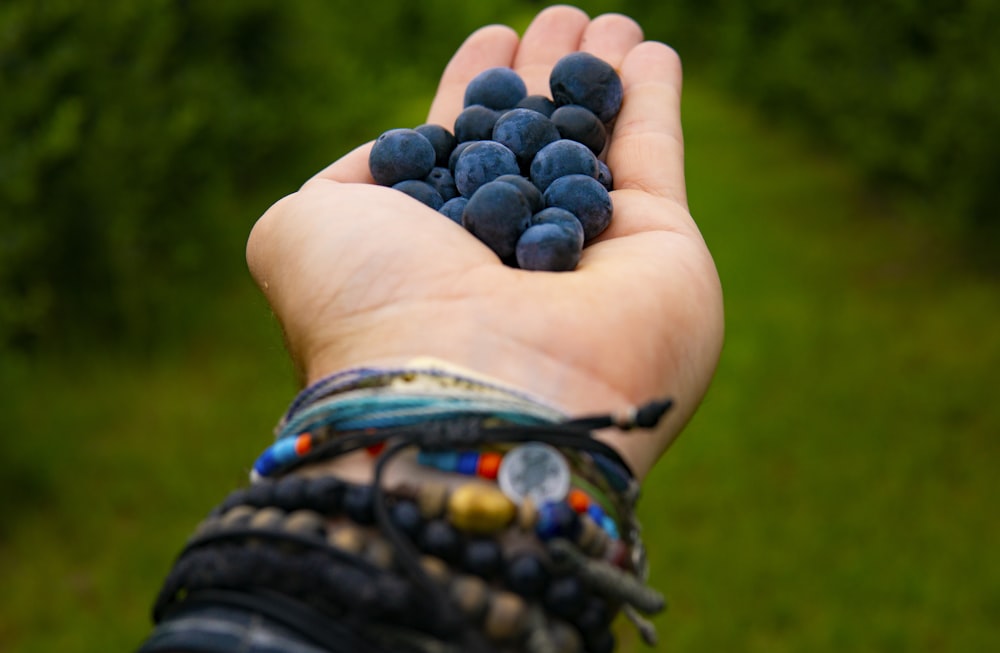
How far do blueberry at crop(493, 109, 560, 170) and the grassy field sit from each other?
4.83 ft

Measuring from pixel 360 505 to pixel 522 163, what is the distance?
0.81 metres

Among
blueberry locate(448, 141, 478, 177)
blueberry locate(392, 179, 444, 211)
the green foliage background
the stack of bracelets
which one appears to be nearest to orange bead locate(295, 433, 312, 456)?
the stack of bracelets

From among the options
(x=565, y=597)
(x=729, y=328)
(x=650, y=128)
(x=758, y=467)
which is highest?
(x=650, y=128)

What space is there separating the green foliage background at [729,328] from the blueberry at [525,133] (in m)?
1.38

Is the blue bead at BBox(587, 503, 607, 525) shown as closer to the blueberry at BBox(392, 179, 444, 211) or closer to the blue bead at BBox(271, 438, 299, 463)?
the blue bead at BBox(271, 438, 299, 463)

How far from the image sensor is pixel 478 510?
2.73 feet

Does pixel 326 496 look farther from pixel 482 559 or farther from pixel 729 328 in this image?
pixel 729 328

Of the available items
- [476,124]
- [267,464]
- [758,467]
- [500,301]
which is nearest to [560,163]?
[476,124]

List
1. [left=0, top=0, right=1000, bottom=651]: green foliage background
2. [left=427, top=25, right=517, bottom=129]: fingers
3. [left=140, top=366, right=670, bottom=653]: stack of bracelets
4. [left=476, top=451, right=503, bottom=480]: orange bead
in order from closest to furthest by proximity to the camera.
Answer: [left=140, top=366, right=670, bottom=653]: stack of bracelets < [left=476, top=451, right=503, bottom=480]: orange bead < [left=427, top=25, right=517, bottom=129]: fingers < [left=0, top=0, right=1000, bottom=651]: green foliage background

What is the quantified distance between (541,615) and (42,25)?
2984 mm

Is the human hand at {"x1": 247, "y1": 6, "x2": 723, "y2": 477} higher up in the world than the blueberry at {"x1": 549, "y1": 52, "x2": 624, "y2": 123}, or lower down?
lower down

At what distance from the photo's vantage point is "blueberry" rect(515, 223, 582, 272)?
1252 millimetres

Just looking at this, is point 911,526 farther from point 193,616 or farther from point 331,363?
point 193,616

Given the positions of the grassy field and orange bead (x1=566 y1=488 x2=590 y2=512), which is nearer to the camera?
orange bead (x1=566 y1=488 x2=590 y2=512)
